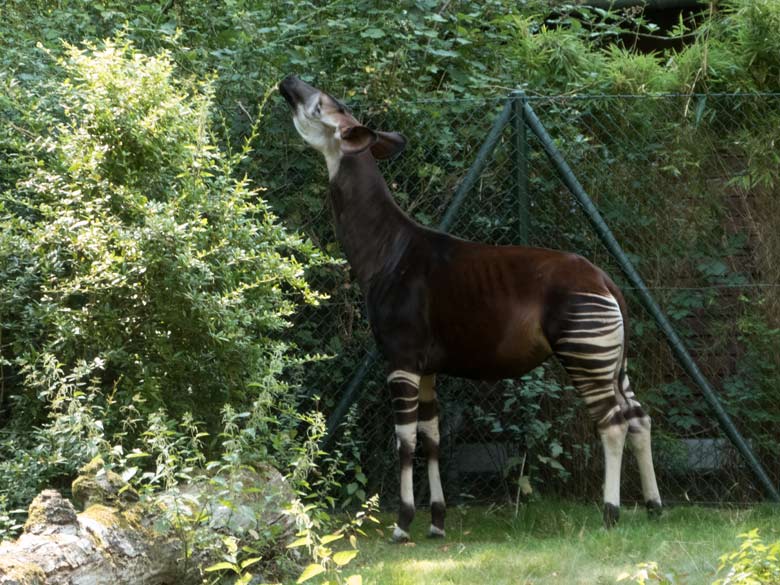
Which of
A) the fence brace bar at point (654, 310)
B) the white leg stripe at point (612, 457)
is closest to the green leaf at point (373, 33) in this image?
the fence brace bar at point (654, 310)

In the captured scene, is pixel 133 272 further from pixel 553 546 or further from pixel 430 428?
pixel 553 546

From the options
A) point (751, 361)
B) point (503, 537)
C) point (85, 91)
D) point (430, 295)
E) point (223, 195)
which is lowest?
point (503, 537)

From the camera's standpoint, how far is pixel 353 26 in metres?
7.14

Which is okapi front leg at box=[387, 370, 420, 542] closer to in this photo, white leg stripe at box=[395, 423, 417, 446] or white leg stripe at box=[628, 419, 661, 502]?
white leg stripe at box=[395, 423, 417, 446]

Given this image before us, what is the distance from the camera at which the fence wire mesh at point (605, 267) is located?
674cm

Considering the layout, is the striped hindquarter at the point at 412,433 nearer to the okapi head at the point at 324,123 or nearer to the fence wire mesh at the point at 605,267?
the fence wire mesh at the point at 605,267

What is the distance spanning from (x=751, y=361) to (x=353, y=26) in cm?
293

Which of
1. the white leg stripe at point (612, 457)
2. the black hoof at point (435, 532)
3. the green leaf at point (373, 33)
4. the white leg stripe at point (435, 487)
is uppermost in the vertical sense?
the green leaf at point (373, 33)

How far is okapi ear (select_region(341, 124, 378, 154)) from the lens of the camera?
615 cm

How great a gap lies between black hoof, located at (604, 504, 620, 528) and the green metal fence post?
158 cm

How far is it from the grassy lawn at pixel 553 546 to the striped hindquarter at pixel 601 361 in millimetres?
321

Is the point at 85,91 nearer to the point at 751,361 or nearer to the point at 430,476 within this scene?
the point at 430,476

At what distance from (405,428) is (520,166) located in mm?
1624

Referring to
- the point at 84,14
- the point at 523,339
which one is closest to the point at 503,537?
the point at 523,339
